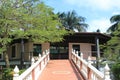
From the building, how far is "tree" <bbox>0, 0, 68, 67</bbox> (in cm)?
1015

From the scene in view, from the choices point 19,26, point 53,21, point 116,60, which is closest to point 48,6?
point 53,21

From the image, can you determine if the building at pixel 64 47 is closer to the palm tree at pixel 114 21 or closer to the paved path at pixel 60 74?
the palm tree at pixel 114 21

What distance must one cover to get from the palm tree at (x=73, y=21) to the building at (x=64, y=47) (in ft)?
52.7

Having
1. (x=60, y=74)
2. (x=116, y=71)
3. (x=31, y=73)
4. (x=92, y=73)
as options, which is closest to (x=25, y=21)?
(x=60, y=74)

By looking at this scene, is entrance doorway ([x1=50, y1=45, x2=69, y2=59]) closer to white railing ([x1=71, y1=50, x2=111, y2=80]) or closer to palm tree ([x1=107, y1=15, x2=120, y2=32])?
palm tree ([x1=107, y1=15, x2=120, y2=32])

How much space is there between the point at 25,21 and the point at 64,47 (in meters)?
15.2

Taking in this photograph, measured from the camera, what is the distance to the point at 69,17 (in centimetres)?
5372

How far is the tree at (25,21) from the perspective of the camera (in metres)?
21.2

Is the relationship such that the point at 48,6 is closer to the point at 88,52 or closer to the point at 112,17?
the point at 88,52

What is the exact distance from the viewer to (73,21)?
2111 inches

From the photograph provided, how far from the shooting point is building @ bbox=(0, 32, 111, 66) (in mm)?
34531

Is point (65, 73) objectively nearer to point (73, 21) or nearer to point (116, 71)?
point (116, 71)

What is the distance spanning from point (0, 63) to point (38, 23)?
13109 mm

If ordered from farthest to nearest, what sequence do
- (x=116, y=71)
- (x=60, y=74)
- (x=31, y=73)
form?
(x=116, y=71)
(x=60, y=74)
(x=31, y=73)
